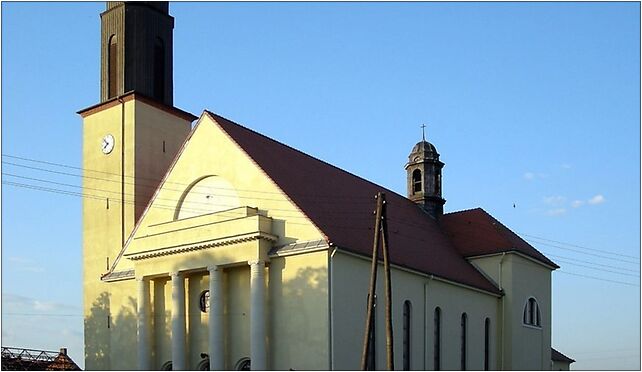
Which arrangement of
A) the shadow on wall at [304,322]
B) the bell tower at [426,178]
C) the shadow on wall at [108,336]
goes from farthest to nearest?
the bell tower at [426,178], the shadow on wall at [108,336], the shadow on wall at [304,322]

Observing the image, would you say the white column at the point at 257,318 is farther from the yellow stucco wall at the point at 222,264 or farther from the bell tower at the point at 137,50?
the bell tower at the point at 137,50

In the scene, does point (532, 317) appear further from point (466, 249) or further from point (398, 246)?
point (398, 246)

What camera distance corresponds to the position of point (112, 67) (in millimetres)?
41719

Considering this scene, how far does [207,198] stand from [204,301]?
380 centimetres

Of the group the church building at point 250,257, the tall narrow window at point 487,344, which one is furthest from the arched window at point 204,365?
the tall narrow window at point 487,344

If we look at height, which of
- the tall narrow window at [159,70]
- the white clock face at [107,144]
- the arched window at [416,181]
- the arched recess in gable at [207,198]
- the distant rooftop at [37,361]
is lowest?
the distant rooftop at [37,361]

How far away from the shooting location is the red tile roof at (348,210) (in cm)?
3466

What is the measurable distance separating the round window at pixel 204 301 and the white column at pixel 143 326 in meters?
2.13

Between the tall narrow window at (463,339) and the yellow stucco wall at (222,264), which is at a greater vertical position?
the yellow stucco wall at (222,264)

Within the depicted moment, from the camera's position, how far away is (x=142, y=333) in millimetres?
36562

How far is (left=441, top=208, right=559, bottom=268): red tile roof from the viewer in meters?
43.7

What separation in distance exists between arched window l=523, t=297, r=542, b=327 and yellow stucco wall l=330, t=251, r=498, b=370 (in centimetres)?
215

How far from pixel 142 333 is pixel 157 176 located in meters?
7.69

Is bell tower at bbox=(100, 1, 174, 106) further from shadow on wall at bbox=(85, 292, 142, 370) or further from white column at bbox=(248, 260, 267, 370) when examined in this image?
white column at bbox=(248, 260, 267, 370)
